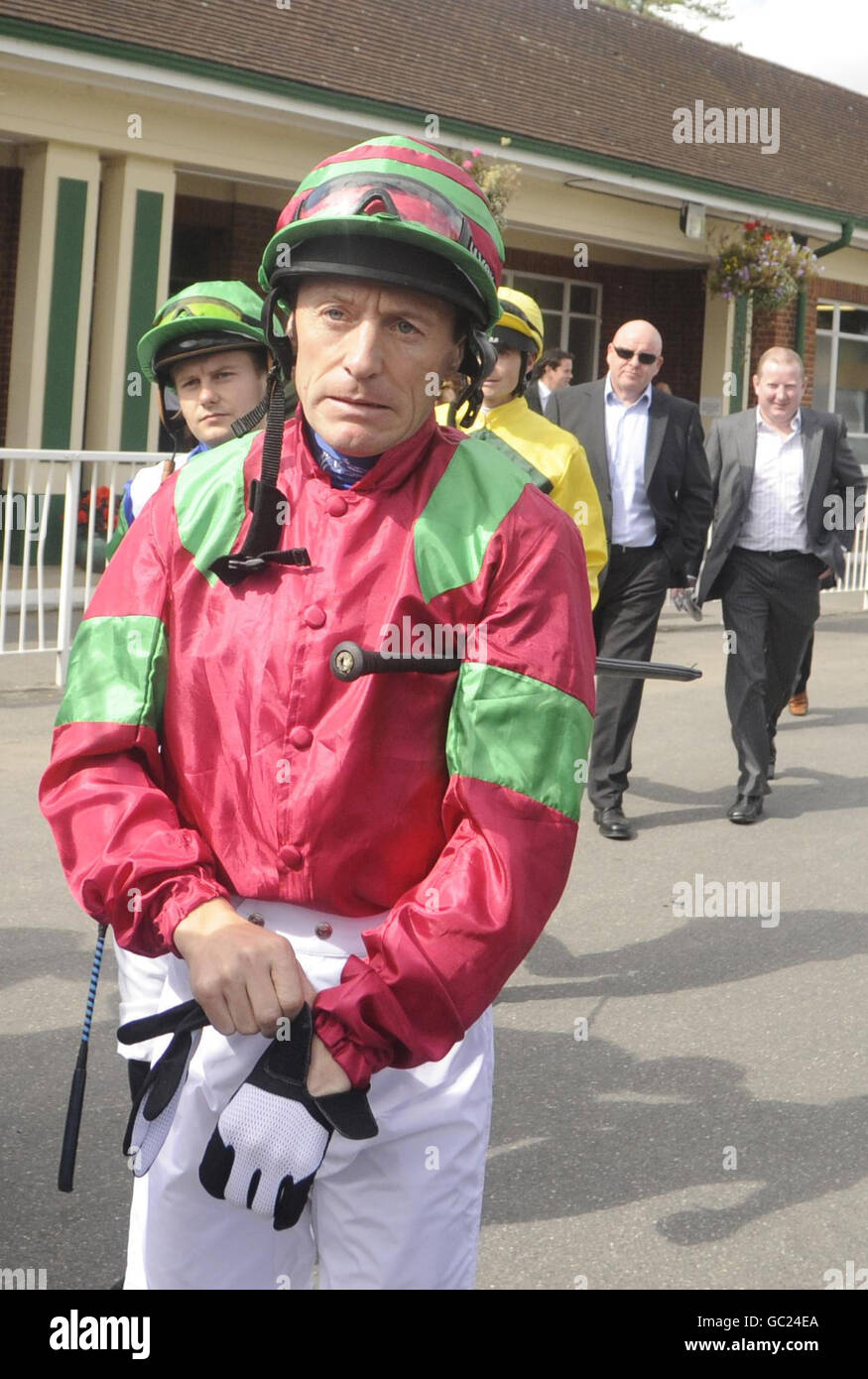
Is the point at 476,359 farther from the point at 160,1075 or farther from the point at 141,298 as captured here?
the point at 141,298

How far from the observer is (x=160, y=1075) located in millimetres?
2041

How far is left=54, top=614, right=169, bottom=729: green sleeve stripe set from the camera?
2.04m

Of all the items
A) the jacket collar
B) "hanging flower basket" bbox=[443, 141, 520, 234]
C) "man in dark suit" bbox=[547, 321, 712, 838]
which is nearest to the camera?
the jacket collar

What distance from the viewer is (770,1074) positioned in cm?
477

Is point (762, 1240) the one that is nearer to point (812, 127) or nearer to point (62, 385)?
point (62, 385)

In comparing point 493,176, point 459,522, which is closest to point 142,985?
point 459,522

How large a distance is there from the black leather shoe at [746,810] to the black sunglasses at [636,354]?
2084 millimetres

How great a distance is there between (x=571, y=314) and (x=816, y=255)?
10.2ft

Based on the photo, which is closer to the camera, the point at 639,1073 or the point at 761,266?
the point at 639,1073

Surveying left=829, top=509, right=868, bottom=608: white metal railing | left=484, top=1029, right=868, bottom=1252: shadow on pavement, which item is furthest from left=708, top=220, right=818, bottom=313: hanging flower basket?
left=484, top=1029, right=868, bottom=1252: shadow on pavement

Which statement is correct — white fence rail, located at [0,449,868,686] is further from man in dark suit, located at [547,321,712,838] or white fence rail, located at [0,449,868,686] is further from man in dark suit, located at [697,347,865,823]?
man in dark suit, located at [697,347,865,823]

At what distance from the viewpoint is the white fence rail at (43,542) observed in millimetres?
9469

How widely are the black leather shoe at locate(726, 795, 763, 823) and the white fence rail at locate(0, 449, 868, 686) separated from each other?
3788 mm

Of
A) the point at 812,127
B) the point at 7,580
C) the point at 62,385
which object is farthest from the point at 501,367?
the point at 812,127
